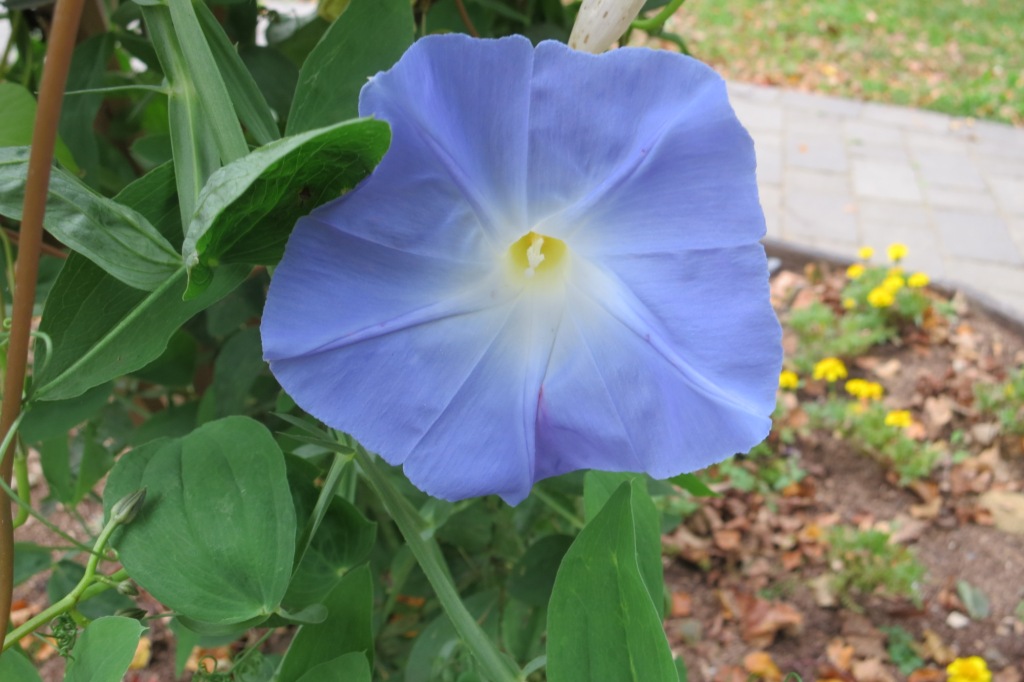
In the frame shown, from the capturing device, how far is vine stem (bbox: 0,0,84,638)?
33 centimetres

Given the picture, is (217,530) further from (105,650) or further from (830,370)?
(830,370)

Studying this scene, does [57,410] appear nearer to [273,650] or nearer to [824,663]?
[273,650]

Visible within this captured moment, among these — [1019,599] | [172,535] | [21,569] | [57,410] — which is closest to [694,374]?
[172,535]

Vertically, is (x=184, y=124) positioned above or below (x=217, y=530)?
above

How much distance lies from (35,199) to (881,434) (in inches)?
87.1

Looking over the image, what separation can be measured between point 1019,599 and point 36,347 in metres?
2.03

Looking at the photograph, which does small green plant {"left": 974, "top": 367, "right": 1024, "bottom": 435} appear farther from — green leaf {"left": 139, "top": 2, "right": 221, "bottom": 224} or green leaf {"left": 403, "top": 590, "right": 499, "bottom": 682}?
green leaf {"left": 139, "top": 2, "right": 221, "bottom": 224}

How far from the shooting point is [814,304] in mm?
2736

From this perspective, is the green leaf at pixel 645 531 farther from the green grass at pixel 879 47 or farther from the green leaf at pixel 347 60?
the green grass at pixel 879 47

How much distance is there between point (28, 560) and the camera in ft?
3.02

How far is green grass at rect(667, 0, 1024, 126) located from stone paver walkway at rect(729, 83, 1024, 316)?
8.0 inches

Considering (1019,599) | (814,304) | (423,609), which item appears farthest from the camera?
(814,304)

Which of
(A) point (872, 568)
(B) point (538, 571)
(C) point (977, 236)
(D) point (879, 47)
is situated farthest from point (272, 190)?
(D) point (879, 47)

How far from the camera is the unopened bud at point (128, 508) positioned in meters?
0.53
